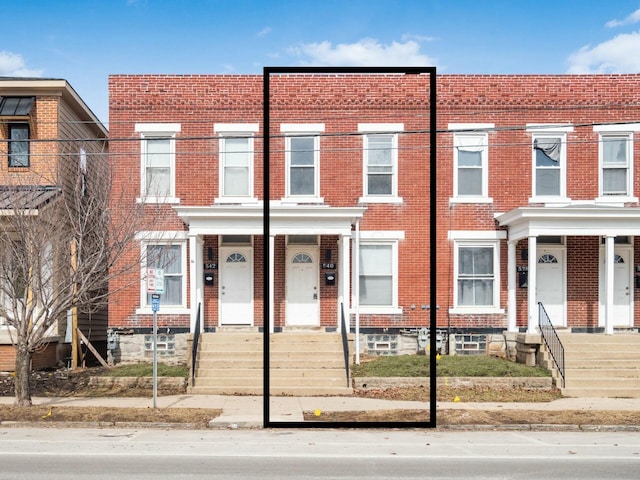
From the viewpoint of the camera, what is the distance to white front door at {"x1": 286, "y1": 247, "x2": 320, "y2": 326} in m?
20.1

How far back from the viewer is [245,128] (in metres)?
20.3

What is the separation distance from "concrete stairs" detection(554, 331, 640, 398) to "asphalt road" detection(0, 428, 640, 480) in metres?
4.25

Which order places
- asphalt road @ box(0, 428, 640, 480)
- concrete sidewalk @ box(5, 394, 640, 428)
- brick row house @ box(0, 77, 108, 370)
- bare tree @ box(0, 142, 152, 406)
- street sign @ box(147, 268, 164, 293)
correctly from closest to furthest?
1. asphalt road @ box(0, 428, 640, 480)
2. bare tree @ box(0, 142, 152, 406)
3. street sign @ box(147, 268, 164, 293)
4. concrete sidewalk @ box(5, 394, 640, 428)
5. brick row house @ box(0, 77, 108, 370)

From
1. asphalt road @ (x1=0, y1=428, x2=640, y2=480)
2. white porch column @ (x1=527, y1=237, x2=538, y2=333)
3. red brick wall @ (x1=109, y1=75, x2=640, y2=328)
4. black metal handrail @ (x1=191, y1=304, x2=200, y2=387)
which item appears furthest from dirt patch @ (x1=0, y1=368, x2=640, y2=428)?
red brick wall @ (x1=109, y1=75, x2=640, y2=328)

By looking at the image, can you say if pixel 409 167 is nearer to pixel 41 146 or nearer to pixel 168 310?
pixel 168 310

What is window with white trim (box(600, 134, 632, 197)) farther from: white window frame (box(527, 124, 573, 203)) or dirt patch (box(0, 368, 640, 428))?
dirt patch (box(0, 368, 640, 428))

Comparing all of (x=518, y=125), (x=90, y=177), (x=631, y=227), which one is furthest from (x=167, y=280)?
(x=631, y=227)

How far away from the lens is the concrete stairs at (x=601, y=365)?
16.4 m

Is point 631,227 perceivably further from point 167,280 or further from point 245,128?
point 167,280

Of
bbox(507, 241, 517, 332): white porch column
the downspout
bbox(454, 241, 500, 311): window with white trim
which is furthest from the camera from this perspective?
bbox(454, 241, 500, 311): window with white trim

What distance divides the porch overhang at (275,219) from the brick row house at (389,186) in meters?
1.44

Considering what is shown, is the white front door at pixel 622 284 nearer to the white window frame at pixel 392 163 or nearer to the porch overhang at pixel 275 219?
the white window frame at pixel 392 163

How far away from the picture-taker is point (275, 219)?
18688 millimetres

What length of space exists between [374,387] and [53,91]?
486 inches
